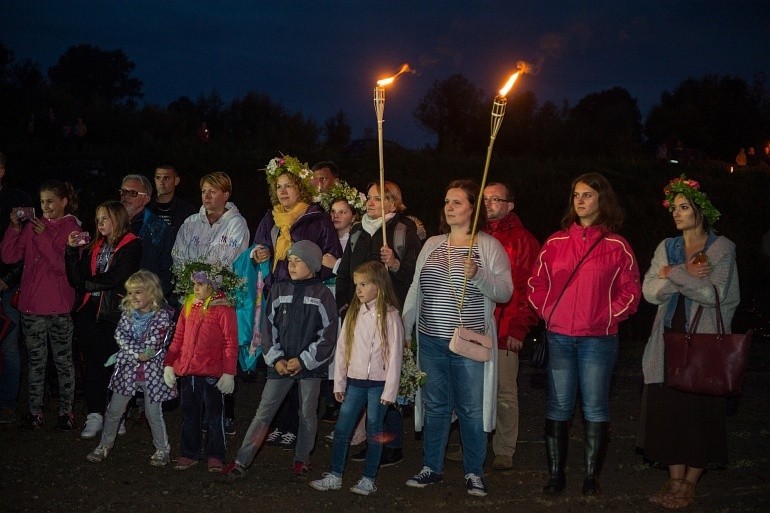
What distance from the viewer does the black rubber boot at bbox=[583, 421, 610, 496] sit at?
21.2 feet

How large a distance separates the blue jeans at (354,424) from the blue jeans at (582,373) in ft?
3.92

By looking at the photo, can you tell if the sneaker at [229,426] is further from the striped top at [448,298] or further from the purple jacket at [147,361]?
the striped top at [448,298]

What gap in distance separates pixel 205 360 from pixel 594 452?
2864 mm

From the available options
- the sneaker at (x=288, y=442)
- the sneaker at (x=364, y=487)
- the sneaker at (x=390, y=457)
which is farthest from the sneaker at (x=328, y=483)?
the sneaker at (x=288, y=442)

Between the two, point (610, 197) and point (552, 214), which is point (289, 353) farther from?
point (552, 214)

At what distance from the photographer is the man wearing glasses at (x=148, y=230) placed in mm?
8297

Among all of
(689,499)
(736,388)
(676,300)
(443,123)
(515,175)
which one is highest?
(443,123)

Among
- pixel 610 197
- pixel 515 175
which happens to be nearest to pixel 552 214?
pixel 515 175

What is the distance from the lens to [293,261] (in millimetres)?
6934

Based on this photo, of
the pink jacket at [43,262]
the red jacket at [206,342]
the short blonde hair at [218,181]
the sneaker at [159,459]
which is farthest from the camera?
the pink jacket at [43,262]

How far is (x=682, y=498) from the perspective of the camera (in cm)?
637

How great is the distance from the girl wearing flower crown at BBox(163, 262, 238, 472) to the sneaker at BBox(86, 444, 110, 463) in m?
0.59

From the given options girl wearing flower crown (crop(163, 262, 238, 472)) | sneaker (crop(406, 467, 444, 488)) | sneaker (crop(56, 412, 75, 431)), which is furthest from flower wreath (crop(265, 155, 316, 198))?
sneaker (crop(56, 412, 75, 431))

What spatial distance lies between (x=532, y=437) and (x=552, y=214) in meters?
19.3
